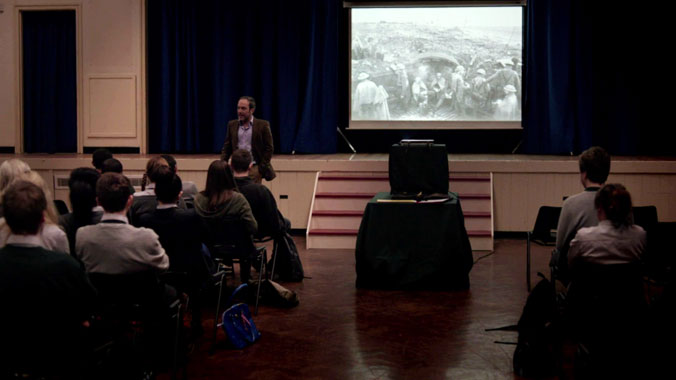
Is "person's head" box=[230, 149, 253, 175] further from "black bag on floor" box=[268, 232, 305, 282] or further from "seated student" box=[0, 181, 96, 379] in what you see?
"seated student" box=[0, 181, 96, 379]

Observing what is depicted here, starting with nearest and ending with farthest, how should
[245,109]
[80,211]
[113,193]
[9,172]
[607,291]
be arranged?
1. [113,193]
2. [607,291]
3. [80,211]
4. [9,172]
5. [245,109]

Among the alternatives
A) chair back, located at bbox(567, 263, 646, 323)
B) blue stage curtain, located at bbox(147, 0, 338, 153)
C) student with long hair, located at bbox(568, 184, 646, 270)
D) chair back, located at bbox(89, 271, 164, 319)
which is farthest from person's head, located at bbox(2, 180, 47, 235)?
blue stage curtain, located at bbox(147, 0, 338, 153)

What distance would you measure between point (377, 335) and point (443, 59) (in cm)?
620

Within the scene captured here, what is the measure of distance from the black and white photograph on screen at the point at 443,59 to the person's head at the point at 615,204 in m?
6.56

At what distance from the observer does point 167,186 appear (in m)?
4.29

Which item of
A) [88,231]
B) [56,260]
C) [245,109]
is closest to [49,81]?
[245,109]

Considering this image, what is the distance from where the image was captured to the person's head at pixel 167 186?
14.1ft

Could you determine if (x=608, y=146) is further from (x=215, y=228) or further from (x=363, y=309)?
(x=215, y=228)

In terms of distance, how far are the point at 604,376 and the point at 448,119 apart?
7.63m

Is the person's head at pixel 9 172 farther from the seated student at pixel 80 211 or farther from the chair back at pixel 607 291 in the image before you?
the chair back at pixel 607 291

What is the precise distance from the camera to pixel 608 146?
10.4 meters

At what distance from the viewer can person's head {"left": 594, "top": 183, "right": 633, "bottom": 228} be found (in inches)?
158

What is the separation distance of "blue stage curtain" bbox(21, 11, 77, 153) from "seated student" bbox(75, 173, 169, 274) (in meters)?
8.08

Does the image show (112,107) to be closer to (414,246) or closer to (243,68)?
(243,68)
